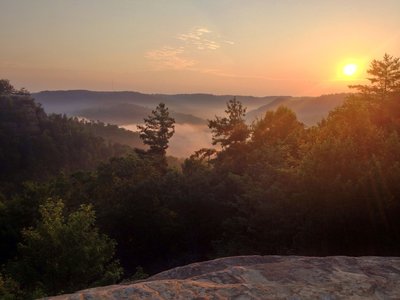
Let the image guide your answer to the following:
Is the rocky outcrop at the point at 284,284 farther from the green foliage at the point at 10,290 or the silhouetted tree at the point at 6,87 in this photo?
the silhouetted tree at the point at 6,87

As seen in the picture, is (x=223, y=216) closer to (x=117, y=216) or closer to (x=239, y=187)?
(x=239, y=187)

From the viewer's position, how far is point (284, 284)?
660cm

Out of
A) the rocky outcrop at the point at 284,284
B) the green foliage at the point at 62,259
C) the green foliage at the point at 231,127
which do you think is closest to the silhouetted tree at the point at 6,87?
the green foliage at the point at 231,127

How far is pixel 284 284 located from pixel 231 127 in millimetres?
45928

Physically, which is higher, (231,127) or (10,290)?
(231,127)

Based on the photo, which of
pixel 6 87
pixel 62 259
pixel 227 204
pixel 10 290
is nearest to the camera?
pixel 10 290

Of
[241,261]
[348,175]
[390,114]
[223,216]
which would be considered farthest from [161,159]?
[241,261]

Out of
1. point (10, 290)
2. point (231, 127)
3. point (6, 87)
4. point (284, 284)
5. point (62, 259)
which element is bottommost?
point (10, 290)

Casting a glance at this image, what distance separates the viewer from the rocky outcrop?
6.09m

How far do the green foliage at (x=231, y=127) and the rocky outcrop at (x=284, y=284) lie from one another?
4145 cm

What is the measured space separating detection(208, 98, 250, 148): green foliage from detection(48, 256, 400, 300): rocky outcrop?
41449 millimetres

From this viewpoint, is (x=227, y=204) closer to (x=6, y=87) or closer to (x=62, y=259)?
(x=62, y=259)

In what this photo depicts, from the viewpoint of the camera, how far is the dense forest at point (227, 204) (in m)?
18.0

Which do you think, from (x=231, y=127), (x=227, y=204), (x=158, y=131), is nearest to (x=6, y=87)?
(x=158, y=131)
